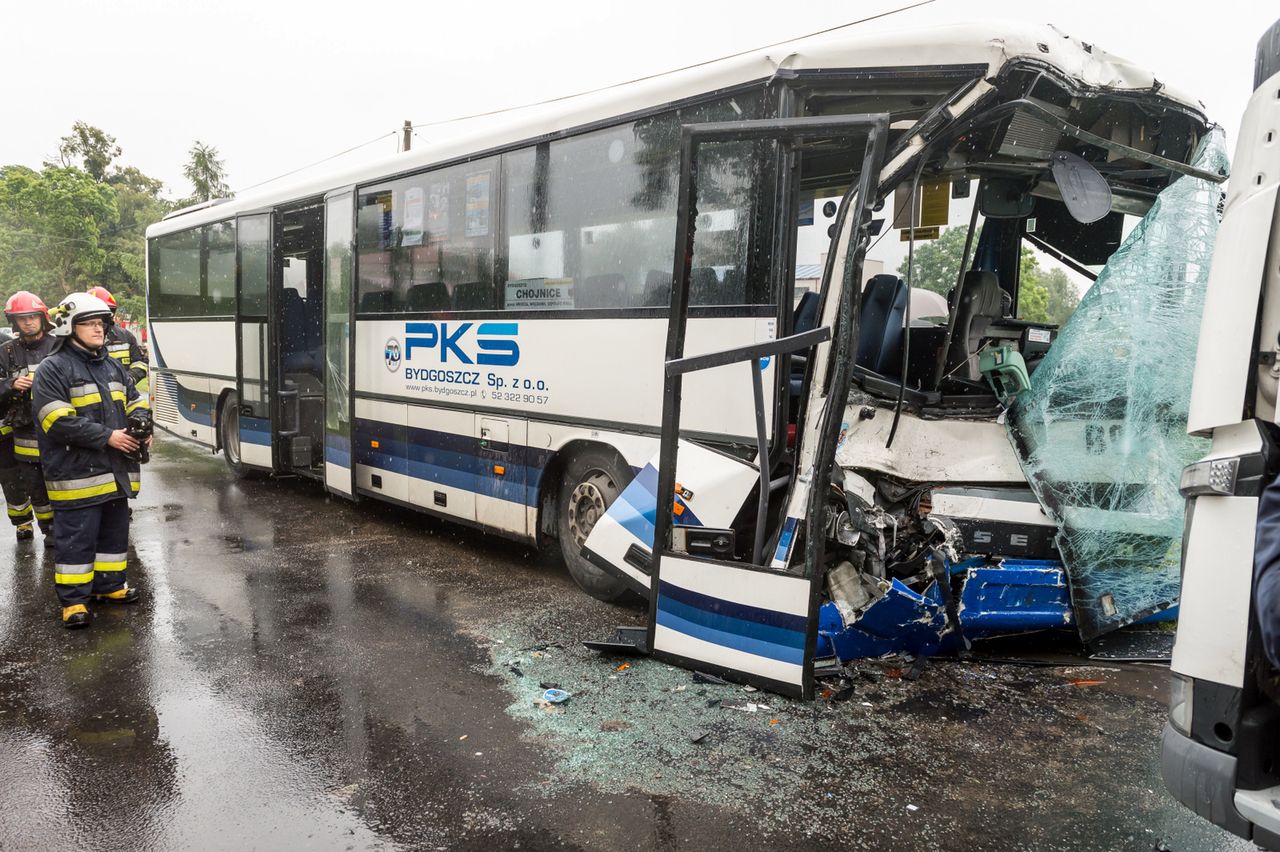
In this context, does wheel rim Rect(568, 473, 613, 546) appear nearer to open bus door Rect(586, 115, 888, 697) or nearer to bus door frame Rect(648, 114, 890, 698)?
open bus door Rect(586, 115, 888, 697)

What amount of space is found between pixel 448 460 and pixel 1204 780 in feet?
18.3

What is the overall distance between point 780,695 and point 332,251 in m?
6.12

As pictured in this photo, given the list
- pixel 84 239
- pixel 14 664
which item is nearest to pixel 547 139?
pixel 14 664

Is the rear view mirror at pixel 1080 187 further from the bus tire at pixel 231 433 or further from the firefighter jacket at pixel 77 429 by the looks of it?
the bus tire at pixel 231 433

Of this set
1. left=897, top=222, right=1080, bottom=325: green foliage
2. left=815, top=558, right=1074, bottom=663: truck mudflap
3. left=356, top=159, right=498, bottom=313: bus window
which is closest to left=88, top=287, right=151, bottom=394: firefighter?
left=356, top=159, right=498, bottom=313: bus window

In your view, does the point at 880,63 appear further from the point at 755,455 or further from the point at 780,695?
the point at 780,695

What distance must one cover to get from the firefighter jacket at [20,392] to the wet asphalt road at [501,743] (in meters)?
1.71

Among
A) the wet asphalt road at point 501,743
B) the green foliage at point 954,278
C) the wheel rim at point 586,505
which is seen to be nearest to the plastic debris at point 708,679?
the wet asphalt road at point 501,743

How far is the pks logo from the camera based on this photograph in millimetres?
6195

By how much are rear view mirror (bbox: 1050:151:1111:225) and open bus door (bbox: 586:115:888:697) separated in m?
0.96

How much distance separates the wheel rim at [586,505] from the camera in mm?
5582

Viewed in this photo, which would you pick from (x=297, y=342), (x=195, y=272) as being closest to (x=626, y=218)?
(x=297, y=342)

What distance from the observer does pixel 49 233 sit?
4169 cm

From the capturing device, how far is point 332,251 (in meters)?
8.16
